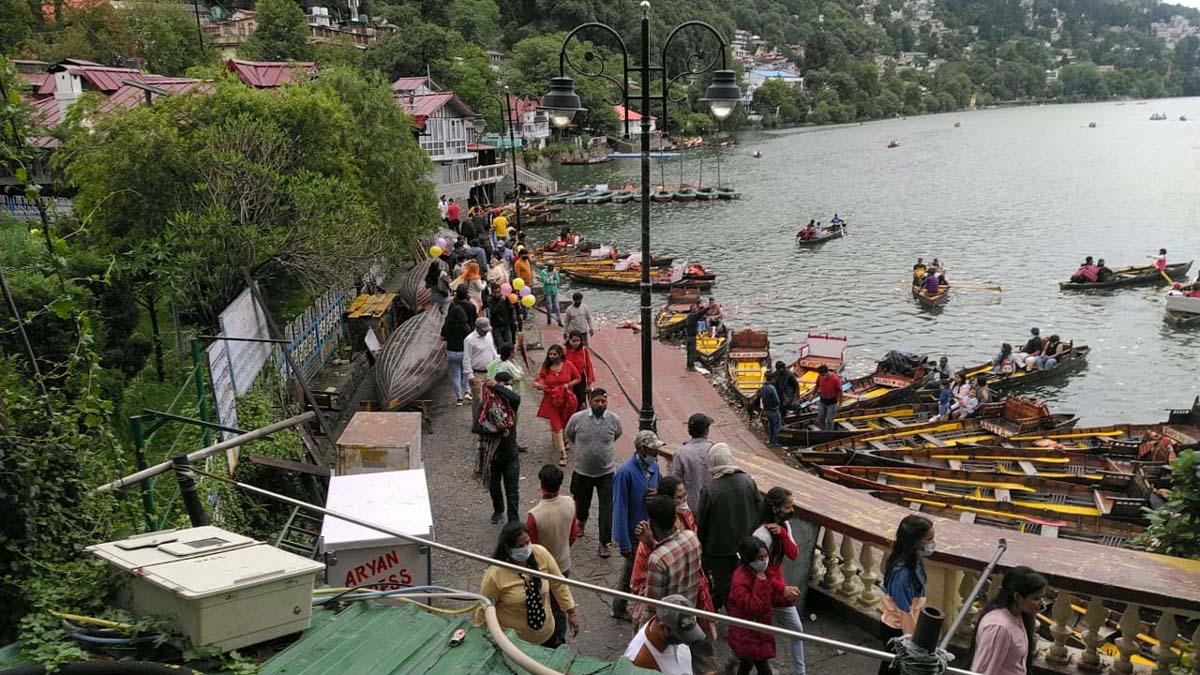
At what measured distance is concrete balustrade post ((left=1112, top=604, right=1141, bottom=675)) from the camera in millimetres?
5246

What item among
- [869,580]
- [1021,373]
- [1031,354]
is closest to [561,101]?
[869,580]

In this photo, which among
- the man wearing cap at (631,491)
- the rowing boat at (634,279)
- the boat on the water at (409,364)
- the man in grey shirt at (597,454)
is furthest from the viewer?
the rowing boat at (634,279)

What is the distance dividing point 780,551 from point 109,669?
151 inches

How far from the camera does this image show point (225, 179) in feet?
49.0

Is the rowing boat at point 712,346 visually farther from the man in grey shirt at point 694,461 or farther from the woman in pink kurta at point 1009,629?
the woman in pink kurta at point 1009,629

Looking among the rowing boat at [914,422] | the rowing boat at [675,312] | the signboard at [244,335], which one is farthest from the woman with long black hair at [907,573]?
the rowing boat at [675,312]

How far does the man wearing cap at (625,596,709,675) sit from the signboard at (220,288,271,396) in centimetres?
693

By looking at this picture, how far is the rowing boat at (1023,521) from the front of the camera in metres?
11.7

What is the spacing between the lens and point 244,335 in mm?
10586

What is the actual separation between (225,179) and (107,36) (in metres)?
53.8

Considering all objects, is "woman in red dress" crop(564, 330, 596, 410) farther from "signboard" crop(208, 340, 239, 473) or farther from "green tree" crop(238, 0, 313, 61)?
"green tree" crop(238, 0, 313, 61)

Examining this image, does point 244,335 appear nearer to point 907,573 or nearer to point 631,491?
point 631,491

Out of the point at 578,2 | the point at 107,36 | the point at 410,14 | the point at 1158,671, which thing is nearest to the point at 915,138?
the point at 578,2

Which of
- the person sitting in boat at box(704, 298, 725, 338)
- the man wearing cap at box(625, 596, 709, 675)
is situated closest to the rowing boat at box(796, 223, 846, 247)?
the person sitting in boat at box(704, 298, 725, 338)
